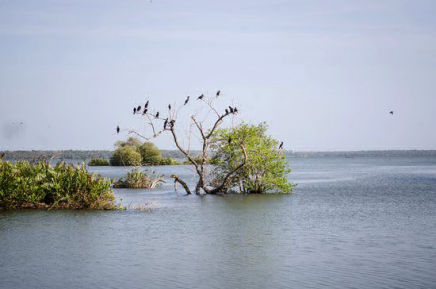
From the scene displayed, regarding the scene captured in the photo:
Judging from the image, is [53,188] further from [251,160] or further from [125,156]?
[125,156]

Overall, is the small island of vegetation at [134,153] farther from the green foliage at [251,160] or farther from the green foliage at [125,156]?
the green foliage at [251,160]

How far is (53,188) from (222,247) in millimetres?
10873

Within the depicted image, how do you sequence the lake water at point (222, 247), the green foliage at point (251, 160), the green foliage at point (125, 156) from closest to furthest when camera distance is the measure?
1. the lake water at point (222, 247)
2. the green foliage at point (251, 160)
3. the green foliage at point (125, 156)

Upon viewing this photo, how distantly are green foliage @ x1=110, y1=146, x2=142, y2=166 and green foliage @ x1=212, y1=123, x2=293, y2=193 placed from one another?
155 feet

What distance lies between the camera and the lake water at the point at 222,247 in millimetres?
14008

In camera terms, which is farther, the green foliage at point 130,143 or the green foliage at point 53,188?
the green foliage at point 130,143

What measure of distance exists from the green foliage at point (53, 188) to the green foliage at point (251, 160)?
442 inches

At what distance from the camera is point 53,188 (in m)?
25.9

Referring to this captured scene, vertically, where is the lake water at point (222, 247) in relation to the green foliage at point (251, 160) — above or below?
below

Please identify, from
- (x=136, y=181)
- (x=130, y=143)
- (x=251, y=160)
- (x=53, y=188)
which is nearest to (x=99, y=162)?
(x=130, y=143)

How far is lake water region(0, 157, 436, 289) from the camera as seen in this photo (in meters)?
14.0

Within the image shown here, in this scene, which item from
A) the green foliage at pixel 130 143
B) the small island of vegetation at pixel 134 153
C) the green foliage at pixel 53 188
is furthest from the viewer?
the green foliage at pixel 130 143

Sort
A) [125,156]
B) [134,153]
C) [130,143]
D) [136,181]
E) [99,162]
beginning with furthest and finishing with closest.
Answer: [99,162]
[130,143]
[125,156]
[134,153]
[136,181]

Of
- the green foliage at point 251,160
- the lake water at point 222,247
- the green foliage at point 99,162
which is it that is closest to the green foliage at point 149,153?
the green foliage at point 99,162
